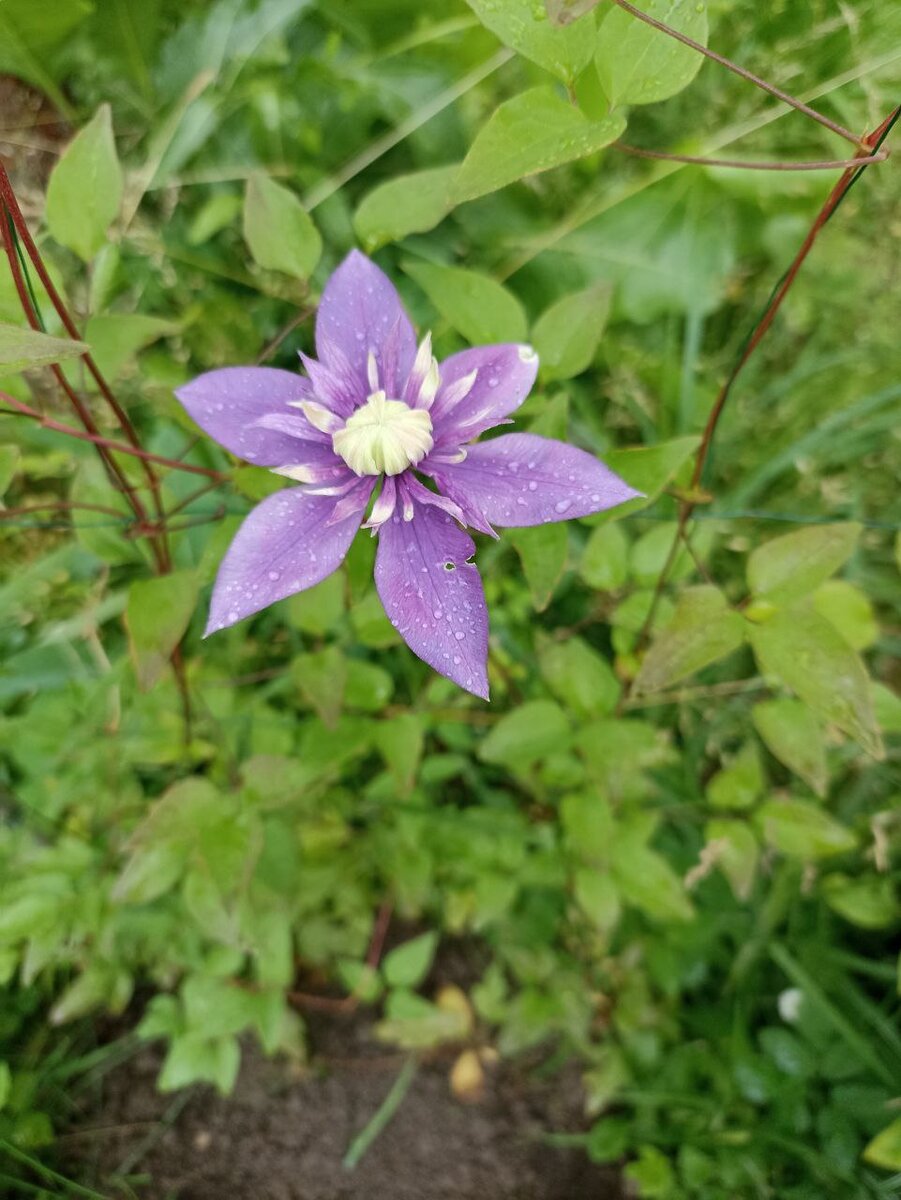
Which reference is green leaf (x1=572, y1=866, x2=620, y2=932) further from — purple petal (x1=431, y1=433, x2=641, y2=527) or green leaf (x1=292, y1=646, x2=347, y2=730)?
purple petal (x1=431, y1=433, x2=641, y2=527)

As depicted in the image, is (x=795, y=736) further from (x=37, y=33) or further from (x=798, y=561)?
(x=37, y=33)

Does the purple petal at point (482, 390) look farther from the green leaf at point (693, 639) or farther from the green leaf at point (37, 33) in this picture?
the green leaf at point (37, 33)

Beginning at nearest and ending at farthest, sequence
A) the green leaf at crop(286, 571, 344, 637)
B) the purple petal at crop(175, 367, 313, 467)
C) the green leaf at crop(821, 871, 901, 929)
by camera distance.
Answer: the purple petal at crop(175, 367, 313, 467) < the green leaf at crop(286, 571, 344, 637) < the green leaf at crop(821, 871, 901, 929)

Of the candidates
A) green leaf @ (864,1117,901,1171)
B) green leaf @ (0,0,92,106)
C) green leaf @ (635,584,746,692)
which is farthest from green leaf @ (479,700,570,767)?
green leaf @ (0,0,92,106)

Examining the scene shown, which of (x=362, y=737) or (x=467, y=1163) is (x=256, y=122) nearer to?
(x=362, y=737)

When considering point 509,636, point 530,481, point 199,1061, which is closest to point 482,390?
point 530,481
